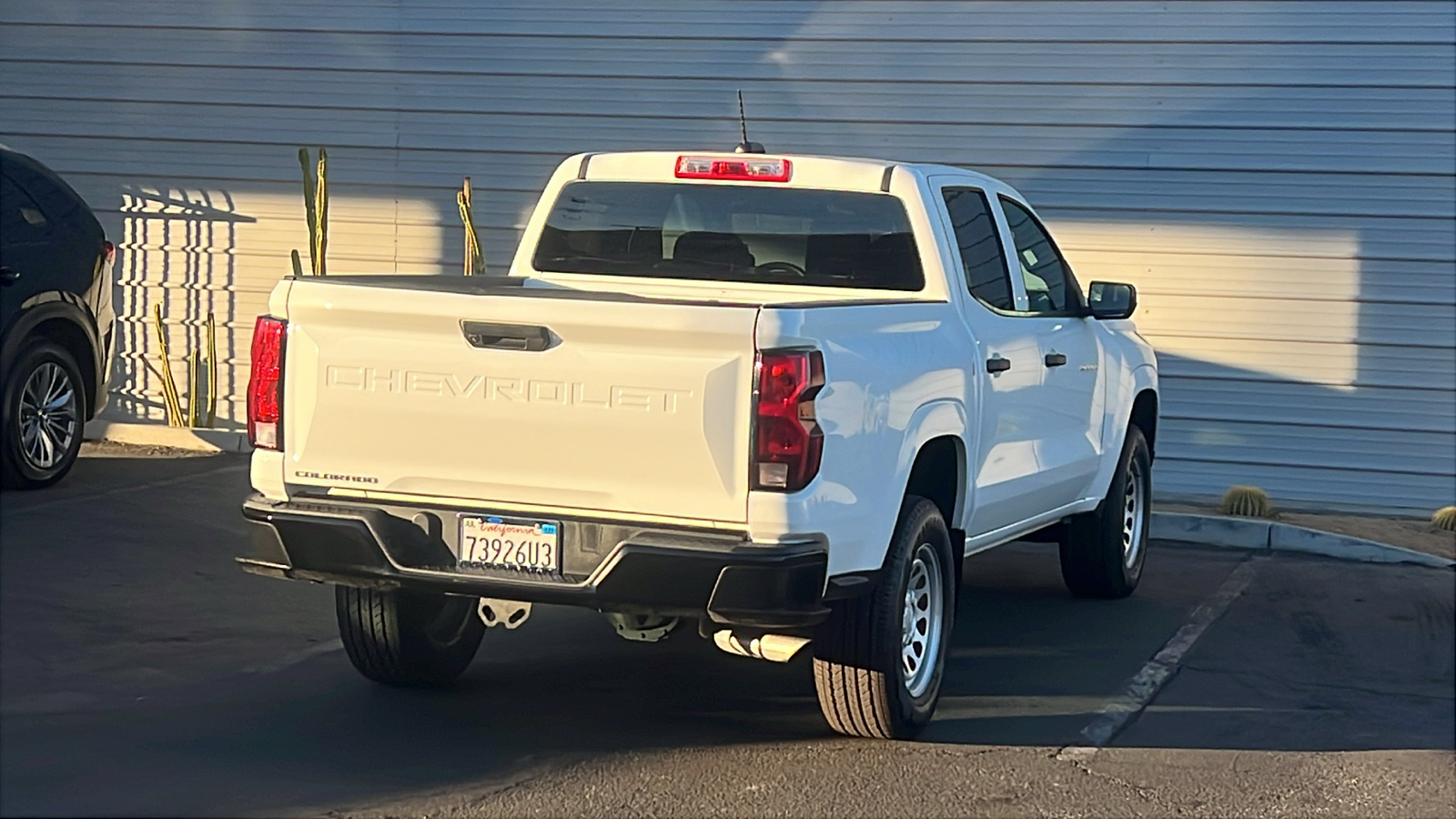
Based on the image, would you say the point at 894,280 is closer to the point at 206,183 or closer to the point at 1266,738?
the point at 1266,738

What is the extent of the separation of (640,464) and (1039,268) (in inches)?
122

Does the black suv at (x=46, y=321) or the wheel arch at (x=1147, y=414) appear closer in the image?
the wheel arch at (x=1147, y=414)

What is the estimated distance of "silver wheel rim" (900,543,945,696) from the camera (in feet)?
19.7

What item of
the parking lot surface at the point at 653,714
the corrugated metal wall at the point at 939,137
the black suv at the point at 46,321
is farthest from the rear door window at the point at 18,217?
the corrugated metal wall at the point at 939,137

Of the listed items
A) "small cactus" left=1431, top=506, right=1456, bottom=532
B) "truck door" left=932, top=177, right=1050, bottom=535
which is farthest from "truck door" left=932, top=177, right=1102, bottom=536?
"small cactus" left=1431, top=506, right=1456, bottom=532

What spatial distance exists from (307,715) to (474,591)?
1.02m

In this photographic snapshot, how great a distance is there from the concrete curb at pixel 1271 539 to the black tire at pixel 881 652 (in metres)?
4.87

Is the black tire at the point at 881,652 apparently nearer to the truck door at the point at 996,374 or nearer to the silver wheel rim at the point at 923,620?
the silver wheel rim at the point at 923,620

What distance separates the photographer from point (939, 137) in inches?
475

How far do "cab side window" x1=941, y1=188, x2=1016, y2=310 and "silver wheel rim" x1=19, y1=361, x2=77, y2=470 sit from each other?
512 cm

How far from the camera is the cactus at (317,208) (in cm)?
1198

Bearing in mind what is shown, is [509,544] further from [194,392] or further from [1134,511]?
[194,392]

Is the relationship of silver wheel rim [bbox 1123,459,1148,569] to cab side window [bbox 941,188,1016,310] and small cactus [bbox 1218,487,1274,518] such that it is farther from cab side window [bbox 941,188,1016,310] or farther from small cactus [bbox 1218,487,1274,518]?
small cactus [bbox 1218,487,1274,518]

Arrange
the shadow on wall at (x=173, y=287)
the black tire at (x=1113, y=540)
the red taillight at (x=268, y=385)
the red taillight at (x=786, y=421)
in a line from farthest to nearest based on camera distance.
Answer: the shadow on wall at (x=173, y=287) < the black tire at (x=1113, y=540) < the red taillight at (x=268, y=385) < the red taillight at (x=786, y=421)
